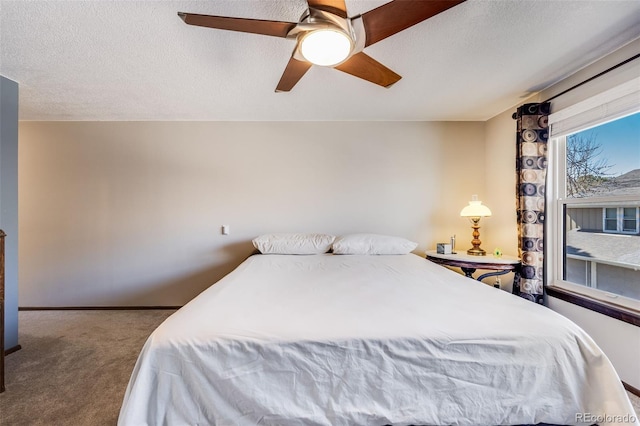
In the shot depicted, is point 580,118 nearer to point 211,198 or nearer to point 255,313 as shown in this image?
point 255,313

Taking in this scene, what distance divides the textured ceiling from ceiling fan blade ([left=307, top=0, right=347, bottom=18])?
348mm

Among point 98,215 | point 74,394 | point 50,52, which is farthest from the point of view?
point 98,215

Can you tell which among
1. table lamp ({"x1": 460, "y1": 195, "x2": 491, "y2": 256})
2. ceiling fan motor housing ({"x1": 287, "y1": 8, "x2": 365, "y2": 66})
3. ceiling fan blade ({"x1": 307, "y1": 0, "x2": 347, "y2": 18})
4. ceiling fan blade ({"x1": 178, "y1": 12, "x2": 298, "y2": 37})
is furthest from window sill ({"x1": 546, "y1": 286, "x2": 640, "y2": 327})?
ceiling fan blade ({"x1": 178, "y1": 12, "x2": 298, "y2": 37})

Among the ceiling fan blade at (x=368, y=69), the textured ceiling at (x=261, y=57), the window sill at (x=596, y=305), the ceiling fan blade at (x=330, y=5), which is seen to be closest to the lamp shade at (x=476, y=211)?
the window sill at (x=596, y=305)

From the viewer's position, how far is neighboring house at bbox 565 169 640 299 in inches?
66.9

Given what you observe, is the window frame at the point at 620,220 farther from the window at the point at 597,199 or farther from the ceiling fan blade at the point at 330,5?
the ceiling fan blade at the point at 330,5

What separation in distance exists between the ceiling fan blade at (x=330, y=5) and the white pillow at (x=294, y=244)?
76.4 inches

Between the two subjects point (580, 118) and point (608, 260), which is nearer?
point (608, 260)

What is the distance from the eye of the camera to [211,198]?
305 centimetres

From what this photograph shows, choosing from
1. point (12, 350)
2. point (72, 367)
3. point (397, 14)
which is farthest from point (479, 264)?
point (12, 350)

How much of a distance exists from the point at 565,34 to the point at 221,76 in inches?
96.4

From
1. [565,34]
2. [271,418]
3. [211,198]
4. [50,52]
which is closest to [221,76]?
[50,52]

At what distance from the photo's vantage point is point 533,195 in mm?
2227

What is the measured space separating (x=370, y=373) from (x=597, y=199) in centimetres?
227
